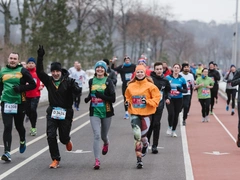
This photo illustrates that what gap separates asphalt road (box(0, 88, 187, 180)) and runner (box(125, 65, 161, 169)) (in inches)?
21.9

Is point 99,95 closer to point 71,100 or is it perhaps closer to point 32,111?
point 71,100

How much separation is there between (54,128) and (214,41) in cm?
12545

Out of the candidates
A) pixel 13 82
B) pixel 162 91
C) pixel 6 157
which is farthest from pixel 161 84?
pixel 6 157

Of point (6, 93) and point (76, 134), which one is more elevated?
point (6, 93)

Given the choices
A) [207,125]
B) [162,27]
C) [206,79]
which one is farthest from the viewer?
[162,27]

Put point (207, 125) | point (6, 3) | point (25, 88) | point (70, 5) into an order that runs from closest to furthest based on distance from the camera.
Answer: point (25, 88) → point (207, 125) → point (6, 3) → point (70, 5)

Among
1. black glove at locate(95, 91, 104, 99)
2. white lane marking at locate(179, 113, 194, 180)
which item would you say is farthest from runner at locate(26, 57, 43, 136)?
black glove at locate(95, 91, 104, 99)

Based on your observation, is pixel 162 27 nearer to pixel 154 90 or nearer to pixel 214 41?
pixel 214 41

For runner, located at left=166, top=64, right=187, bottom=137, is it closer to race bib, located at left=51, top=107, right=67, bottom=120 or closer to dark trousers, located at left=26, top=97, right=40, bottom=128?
dark trousers, located at left=26, top=97, right=40, bottom=128

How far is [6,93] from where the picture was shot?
11875mm

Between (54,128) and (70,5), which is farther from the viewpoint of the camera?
Answer: (70,5)

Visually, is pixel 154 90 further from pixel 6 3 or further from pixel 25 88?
pixel 6 3

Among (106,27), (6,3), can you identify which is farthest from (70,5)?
(6,3)

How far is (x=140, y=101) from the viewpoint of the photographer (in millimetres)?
11234
